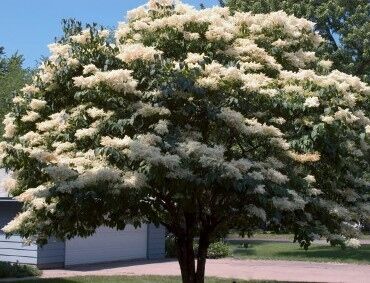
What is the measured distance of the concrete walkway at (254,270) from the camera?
20312mm

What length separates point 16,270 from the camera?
1931cm

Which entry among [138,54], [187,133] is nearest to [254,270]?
[187,133]

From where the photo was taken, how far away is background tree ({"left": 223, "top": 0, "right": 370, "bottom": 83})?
91.1 feet

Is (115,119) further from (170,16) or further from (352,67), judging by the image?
(352,67)

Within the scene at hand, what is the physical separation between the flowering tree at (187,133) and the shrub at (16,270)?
8.24m

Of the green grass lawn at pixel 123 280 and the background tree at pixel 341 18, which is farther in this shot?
the background tree at pixel 341 18

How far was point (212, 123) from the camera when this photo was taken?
9797mm

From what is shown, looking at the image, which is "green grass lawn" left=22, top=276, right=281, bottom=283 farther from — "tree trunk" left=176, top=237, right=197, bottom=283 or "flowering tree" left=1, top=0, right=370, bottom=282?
"flowering tree" left=1, top=0, right=370, bottom=282

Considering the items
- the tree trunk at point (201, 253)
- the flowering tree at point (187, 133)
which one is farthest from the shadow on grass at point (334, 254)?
the flowering tree at point (187, 133)

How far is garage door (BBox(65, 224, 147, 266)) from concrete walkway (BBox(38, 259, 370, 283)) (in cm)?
54

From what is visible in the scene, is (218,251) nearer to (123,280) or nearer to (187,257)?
(123,280)

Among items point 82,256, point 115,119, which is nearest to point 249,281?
point 82,256

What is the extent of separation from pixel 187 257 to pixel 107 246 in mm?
13553

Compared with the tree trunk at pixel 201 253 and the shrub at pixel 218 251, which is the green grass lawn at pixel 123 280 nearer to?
the tree trunk at pixel 201 253
